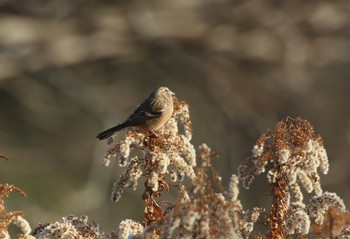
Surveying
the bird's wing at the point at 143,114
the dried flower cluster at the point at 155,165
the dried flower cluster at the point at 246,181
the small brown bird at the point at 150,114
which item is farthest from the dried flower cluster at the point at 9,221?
the bird's wing at the point at 143,114

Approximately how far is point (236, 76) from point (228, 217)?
13.9 meters

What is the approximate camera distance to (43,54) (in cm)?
1585

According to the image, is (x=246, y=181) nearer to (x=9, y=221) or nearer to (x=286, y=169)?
(x=286, y=169)

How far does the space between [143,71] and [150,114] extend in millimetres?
11332

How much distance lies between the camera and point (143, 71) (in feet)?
50.1

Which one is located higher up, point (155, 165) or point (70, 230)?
point (155, 165)

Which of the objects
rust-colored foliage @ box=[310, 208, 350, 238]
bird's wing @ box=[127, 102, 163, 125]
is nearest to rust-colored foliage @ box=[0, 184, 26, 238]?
rust-colored foliage @ box=[310, 208, 350, 238]

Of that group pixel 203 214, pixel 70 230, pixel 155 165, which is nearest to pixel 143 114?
pixel 155 165

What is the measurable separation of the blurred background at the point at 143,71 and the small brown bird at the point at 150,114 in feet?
30.5

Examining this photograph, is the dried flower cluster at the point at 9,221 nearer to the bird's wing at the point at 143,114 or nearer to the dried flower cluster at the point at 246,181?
the dried flower cluster at the point at 246,181

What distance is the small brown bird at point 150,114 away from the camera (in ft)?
11.6

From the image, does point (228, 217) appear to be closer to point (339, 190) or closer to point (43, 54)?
point (339, 190)

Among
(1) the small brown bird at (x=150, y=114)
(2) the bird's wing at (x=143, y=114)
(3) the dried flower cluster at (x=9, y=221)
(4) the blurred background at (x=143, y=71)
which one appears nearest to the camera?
(3) the dried flower cluster at (x=9, y=221)

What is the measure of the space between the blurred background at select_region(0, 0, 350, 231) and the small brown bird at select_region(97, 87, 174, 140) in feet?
30.5
